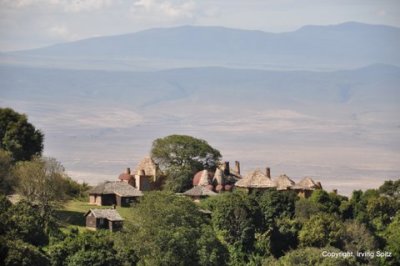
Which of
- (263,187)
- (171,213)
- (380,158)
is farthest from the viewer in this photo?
(380,158)

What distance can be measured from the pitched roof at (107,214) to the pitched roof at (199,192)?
340 inches

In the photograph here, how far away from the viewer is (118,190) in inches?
2847

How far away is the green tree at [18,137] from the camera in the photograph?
74.4 m

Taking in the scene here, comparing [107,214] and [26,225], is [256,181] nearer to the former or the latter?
[107,214]

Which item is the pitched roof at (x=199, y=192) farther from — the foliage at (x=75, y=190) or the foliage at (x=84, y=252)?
the foliage at (x=84, y=252)

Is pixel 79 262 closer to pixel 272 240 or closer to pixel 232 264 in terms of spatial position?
pixel 232 264

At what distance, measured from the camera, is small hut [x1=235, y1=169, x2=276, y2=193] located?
2975 inches

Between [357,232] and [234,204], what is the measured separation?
597 cm

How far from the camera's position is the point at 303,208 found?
66.8 m

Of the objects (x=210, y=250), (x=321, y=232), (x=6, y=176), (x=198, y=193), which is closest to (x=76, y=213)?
(x=6, y=176)

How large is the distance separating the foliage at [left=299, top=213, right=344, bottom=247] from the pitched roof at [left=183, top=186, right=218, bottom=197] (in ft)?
36.5

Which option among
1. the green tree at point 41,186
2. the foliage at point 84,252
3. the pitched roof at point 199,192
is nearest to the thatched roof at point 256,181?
the pitched roof at point 199,192

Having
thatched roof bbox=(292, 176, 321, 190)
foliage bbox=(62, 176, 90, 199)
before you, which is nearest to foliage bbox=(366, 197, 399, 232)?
thatched roof bbox=(292, 176, 321, 190)

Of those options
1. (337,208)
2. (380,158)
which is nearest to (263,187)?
(337,208)
